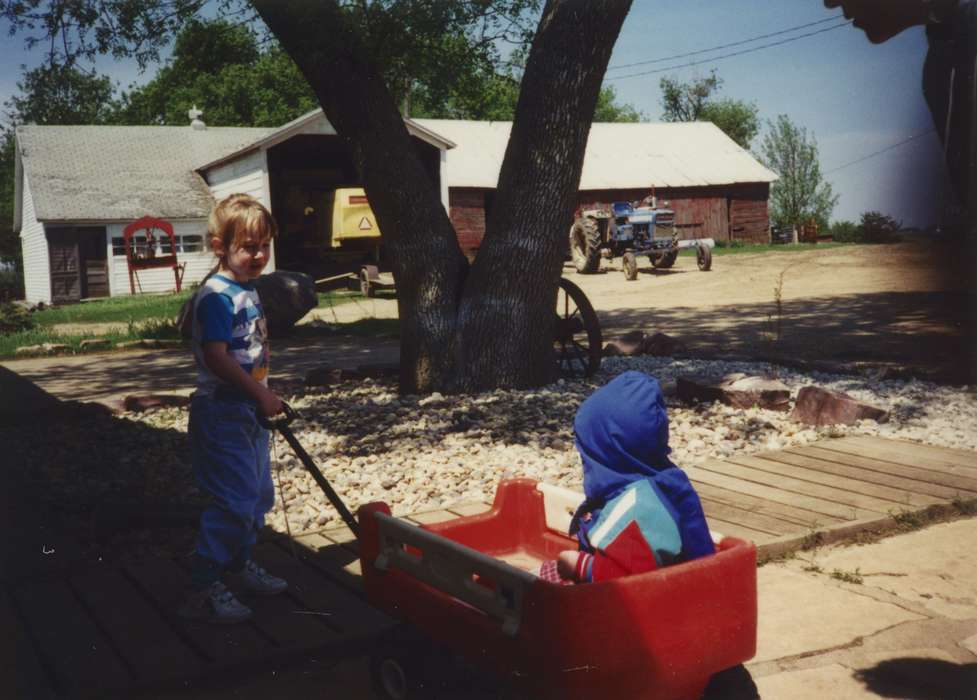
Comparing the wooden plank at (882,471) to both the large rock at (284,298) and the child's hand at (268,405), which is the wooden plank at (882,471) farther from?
the large rock at (284,298)

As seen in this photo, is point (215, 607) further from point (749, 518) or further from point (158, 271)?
point (158, 271)

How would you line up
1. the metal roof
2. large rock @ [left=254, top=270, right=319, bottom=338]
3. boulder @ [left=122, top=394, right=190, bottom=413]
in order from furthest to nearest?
the metal roof, large rock @ [left=254, top=270, right=319, bottom=338], boulder @ [left=122, top=394, right=190, bottom=413]

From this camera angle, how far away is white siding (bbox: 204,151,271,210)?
25.6m

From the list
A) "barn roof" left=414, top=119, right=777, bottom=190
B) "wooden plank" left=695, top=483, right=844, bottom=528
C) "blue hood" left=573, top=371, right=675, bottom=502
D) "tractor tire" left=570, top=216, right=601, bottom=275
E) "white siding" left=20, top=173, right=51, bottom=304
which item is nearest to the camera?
"blue hood" left=573, top=371, right=675, bottom=502

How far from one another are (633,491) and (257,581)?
1623mm

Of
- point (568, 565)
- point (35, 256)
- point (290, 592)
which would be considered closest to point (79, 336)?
point (290, 592)

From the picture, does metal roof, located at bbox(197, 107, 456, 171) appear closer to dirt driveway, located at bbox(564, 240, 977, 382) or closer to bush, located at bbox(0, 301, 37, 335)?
dirt driveway, located at bbox(564, 240, 977, 382)

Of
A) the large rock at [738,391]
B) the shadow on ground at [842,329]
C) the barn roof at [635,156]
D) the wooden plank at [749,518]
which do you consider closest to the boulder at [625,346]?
the shadow on ground at [842,329]

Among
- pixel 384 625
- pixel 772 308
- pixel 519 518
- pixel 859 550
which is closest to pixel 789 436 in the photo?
pixel 859 550

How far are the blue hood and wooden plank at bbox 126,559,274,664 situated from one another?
3.97ft

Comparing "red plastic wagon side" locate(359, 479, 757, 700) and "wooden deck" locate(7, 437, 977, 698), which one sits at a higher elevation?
"red plastic wagon side" locate(359, 479, 757, 700)

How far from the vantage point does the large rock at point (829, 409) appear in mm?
5977

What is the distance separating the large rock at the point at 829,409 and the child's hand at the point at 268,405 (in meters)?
3.98

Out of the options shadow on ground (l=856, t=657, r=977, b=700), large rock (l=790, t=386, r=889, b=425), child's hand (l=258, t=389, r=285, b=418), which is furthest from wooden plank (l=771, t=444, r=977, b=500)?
child's hand (l=258, t=389, r=285, b=418)
